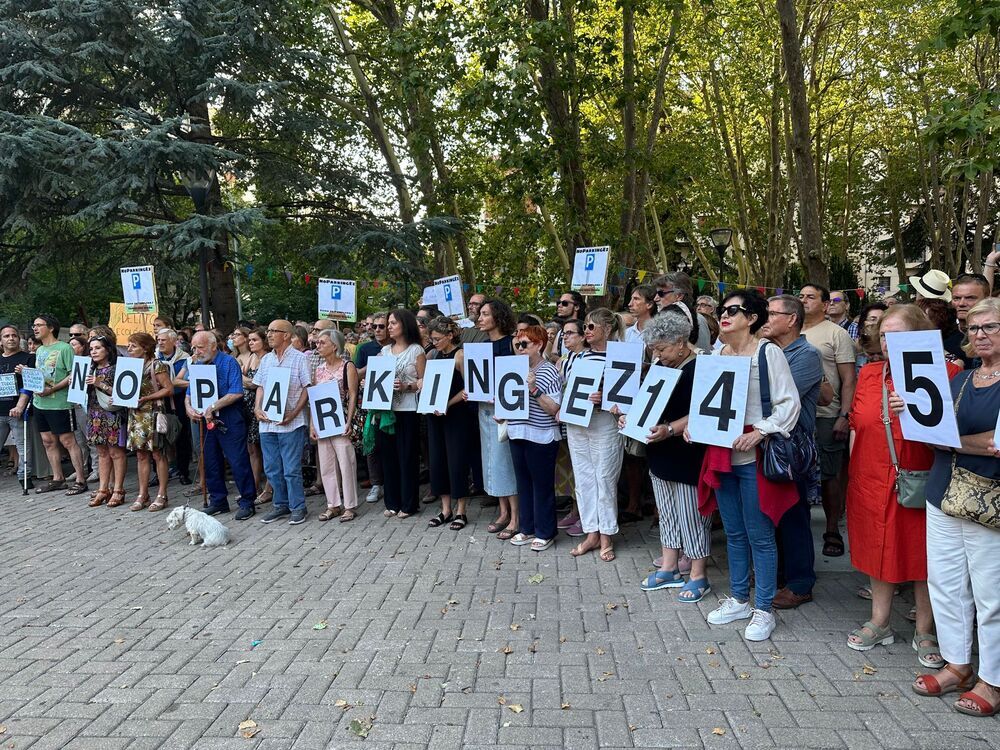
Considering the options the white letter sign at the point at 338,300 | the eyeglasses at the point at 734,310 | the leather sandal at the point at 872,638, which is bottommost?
the leather sandal at the point at 872,638

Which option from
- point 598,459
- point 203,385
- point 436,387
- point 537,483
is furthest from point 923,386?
point 203,385

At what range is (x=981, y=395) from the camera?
3430mm

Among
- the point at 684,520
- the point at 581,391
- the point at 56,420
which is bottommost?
the point at 684,520

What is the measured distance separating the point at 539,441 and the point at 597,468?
594 mm

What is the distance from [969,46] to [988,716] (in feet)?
67.8

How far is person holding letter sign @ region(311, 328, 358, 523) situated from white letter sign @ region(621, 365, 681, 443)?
11.8 ft

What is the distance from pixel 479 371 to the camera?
265 inches

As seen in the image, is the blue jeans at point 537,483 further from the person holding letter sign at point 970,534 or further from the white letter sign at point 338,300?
the white letter sign at point 338,300

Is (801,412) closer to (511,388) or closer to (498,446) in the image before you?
(511,388)

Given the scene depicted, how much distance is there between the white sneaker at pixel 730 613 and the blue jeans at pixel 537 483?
1.92 meters

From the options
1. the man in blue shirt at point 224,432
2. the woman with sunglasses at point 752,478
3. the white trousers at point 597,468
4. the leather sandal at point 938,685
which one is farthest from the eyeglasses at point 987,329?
the man in blue shirt at point 224,432

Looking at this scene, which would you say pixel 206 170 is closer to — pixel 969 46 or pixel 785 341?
pixel 785 341

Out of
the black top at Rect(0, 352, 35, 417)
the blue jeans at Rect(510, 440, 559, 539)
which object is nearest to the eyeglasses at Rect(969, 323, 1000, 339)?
the blue jeans at Rect(510, 440, 559, 539)

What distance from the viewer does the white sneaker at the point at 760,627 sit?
4.38m
